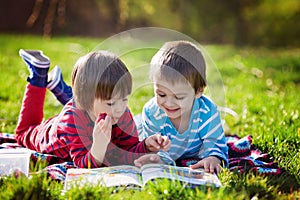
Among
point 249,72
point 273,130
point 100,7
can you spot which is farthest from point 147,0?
point 273,130

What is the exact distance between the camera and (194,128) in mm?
2818

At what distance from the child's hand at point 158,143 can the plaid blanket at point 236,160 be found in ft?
0.92

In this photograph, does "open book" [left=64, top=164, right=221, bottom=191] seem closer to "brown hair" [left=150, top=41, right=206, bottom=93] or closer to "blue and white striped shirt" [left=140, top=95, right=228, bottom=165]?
"blue and white striped shirt" [left=140, top=95, right=228, bottom=165]

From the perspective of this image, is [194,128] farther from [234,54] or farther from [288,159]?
[234,54]

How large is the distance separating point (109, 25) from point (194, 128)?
9.07m

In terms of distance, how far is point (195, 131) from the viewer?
2.82 meters

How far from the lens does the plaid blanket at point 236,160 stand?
8.46 feet

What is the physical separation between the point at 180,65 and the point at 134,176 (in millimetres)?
632

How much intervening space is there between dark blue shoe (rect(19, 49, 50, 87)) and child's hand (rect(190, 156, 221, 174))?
1.26 metres

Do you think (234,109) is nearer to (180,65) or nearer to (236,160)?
(236,160)

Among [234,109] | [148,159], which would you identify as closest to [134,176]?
[148,159]

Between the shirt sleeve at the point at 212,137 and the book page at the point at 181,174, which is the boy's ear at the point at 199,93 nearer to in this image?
the shirt sleeve at the point at 212,137

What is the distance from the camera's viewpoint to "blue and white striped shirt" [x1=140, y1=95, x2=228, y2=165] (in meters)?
2.77

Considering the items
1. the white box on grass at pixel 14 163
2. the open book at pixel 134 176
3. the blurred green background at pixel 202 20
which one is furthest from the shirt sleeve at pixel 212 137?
the blurred green background at pixel 202 20
